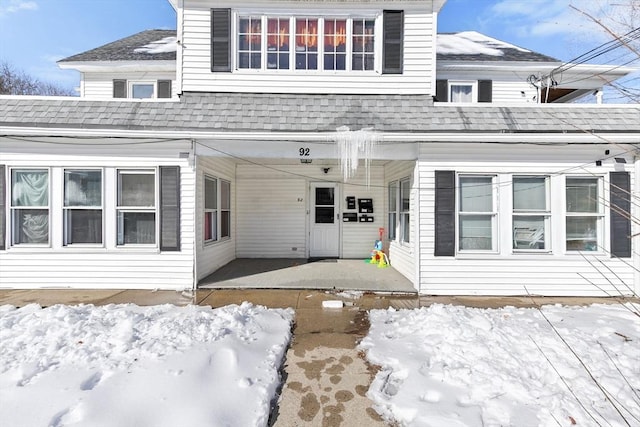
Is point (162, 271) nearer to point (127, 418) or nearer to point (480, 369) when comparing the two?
point (127, 418)

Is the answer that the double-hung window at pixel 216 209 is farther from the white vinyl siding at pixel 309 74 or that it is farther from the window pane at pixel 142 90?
the window pane at pixel 142 90

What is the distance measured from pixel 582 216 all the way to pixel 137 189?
858 cm

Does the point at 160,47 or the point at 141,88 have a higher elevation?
the point at 160,47

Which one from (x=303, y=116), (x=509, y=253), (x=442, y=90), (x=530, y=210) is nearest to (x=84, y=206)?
(x=303, y=116)

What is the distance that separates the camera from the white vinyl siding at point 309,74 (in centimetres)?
688

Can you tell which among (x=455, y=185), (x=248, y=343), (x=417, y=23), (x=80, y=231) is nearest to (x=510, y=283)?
(x=455, y=185)

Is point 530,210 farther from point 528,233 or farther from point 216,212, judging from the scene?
point 216,212

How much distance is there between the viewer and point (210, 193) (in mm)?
7605

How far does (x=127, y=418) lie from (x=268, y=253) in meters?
6.95

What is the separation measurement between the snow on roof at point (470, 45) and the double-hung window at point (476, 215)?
5.77 meters

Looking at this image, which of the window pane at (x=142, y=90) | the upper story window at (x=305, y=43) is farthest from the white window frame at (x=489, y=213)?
the window pane at (x=142, y=90)

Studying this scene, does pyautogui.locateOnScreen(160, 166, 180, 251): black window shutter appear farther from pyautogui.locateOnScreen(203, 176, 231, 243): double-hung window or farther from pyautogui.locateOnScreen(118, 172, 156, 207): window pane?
pyautogui.locateOnScreen(203, 176, 231, 243): double-hung window

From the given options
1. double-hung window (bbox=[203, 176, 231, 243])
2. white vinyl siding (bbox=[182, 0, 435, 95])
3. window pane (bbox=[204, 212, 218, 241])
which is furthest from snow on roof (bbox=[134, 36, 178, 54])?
window pane (bbox=[204, 212, 218, 241])

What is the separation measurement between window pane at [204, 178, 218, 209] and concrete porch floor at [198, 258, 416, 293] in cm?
155
